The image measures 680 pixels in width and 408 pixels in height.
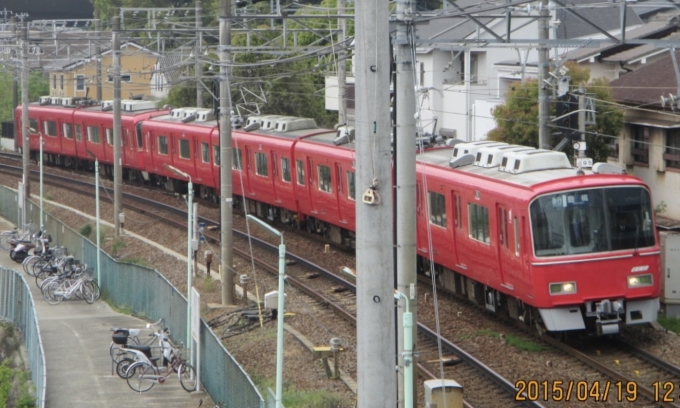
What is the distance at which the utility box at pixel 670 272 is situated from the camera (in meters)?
15.4

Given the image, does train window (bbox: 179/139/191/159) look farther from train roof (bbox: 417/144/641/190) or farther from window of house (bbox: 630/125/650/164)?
train roof (bbox: 417/144/641/190)

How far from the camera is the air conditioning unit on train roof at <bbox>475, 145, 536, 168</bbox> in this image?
622 inches

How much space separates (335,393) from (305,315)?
15.6 ft

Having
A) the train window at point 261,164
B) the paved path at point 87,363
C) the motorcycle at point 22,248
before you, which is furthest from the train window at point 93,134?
the paved path at point 87,363

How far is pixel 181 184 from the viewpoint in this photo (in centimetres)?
3338

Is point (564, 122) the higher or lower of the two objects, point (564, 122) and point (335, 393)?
the higher

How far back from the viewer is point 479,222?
15.2 m

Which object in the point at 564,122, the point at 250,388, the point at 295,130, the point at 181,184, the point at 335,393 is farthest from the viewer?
the point at 181,184

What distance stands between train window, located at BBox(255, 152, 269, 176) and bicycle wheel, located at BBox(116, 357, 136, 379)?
1142 cm

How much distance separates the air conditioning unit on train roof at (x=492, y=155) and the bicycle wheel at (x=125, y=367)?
5.59 metres

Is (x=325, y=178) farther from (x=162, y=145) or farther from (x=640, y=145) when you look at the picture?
(x=162, y=145)

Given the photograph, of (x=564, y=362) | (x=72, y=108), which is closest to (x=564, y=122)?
(x=564, y=362)

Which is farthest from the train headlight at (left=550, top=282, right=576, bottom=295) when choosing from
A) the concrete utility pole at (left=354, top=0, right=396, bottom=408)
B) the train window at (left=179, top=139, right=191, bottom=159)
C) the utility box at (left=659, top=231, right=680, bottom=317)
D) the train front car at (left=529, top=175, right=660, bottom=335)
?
the train window at (left=179, top=139, right=191, bottom=159)

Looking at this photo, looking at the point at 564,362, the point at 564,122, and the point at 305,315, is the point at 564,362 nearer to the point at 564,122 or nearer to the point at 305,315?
the point at 305,315
